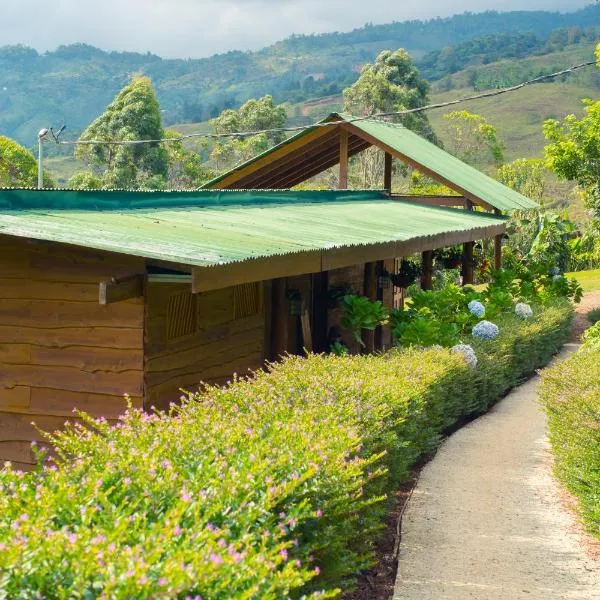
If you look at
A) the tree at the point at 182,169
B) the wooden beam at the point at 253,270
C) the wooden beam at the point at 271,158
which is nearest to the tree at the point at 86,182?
the tree at the point at 182,169

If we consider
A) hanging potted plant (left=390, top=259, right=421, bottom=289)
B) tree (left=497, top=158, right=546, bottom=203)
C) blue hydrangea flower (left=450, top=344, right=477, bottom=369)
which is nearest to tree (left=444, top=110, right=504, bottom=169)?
tree (left=497, top=158, right=546, bottom=203)

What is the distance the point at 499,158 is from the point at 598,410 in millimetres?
49930

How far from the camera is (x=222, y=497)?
164 inches

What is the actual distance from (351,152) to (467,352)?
396 inches

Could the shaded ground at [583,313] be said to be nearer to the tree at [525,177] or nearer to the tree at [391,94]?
the tree at [525,177]

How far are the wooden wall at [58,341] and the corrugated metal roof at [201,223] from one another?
1.26 feet

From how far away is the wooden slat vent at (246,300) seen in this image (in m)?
11.1

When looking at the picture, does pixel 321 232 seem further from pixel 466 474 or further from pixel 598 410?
pixel 598 410

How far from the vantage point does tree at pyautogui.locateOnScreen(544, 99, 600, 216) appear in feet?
74.1

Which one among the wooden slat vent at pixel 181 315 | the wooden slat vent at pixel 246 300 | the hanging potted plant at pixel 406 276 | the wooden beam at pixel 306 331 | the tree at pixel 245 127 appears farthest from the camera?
the tree at pixel 245 127

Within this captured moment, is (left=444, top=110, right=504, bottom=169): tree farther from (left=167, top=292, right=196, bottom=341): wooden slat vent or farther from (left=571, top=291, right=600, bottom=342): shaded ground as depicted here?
(left=167, top=292, right=196, bottom=341): wooden slat vent

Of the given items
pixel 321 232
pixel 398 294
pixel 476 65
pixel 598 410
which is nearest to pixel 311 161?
pixel 398 294

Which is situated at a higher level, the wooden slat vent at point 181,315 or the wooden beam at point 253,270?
the wooden beam at point 253,270

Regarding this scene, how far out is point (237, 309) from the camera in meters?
11.1
